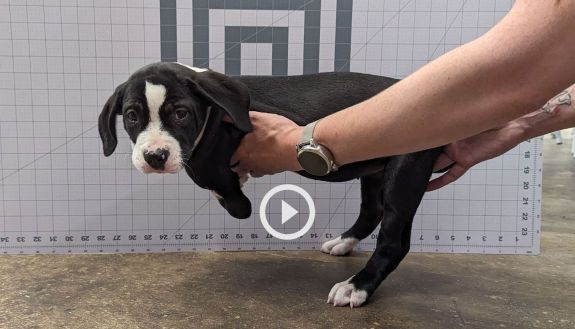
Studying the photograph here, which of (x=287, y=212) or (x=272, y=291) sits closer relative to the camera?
(x=272, y=291)

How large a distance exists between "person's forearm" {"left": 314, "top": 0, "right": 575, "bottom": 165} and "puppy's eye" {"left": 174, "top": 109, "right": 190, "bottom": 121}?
0.43m

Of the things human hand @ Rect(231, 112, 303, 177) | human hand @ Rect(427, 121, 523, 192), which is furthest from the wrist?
human hand @ Rect(427, 121, 523, 192)

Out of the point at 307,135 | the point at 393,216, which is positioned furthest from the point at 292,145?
the point at 393,216

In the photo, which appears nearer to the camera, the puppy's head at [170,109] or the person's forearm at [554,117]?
the puppy's head at [170,109]

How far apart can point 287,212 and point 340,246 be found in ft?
0.87

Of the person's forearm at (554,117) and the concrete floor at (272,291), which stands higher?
the person's forearm at (554,117)

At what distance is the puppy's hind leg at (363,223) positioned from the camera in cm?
185

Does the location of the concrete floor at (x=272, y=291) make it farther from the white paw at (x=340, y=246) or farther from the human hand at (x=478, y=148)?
the human hand at (x=478, y=148)

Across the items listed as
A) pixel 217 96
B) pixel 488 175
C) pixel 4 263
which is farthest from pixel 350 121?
pixel 4 263

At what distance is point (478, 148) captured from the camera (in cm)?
153

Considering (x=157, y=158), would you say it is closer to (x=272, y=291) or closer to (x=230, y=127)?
(x=230, y=127)
